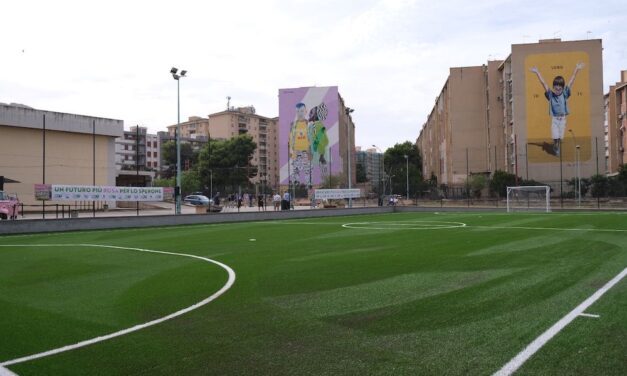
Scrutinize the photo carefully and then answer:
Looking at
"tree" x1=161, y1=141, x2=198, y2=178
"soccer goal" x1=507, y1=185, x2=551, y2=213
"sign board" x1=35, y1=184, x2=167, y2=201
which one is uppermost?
"tree" x1=161, y1=141, x2=198, y2=178

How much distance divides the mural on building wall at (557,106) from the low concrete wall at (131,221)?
48.0m

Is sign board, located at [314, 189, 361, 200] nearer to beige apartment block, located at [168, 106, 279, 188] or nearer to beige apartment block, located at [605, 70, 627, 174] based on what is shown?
beige apartment block, located at [605, 70, 627, 174]

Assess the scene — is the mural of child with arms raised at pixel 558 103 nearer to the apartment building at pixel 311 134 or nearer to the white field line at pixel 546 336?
the apartment building at pixel 311 134

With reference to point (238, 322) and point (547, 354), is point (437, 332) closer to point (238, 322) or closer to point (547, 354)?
point (547, 354)

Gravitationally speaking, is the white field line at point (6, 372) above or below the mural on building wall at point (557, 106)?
below

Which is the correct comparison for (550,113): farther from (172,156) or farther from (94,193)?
(172,156)

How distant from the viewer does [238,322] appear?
19.5 ft

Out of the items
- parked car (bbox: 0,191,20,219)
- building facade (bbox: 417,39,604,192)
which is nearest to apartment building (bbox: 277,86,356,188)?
building facade (bbox: 417,39,604,192)

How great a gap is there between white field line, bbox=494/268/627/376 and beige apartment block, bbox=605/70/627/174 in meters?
88.8

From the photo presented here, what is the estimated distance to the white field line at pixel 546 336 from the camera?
14.0 feet

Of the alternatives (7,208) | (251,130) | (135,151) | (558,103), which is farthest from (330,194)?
(251,130)

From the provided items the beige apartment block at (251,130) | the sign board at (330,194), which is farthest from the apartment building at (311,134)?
the sign board at (330,194)

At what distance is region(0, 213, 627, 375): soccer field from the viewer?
4.50 m

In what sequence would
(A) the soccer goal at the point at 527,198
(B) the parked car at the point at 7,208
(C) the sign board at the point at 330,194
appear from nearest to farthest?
(B) the parked car at the point at 7,208 < (A) the soccer goal at the point at 527,198 < (C) the sign board at the point at 330,194
